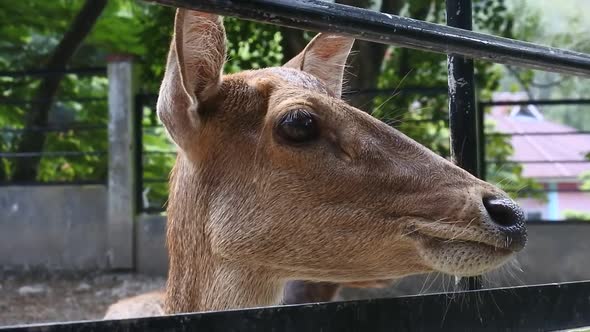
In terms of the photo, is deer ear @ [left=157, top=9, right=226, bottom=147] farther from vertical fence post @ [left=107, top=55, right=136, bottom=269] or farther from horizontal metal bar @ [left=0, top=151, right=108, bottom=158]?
horizontal metal bar @ [left=0, top=151, right=108, bottom=158]

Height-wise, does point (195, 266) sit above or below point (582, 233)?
above

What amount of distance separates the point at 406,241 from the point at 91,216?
8593 millimetres

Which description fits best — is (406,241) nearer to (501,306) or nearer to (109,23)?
(501,306)

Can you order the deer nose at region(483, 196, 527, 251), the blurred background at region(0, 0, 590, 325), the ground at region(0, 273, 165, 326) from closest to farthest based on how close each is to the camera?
the deer nose at region(483, 196, 527, 251), the ground at region(0, 273, 165, 326), the blurred background at region(0, 0, 590, 325)

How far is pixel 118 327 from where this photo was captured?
144 cm

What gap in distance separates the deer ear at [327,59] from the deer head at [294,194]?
356 millimetres

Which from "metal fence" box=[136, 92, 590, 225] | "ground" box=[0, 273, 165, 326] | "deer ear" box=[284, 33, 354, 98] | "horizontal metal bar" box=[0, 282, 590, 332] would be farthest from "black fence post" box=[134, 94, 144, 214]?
"horizontal metal bar" box=[0, 282, 590, 332]

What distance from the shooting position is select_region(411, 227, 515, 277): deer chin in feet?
7.24

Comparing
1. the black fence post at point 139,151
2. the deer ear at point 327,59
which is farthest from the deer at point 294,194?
the black fence post at point 139,151

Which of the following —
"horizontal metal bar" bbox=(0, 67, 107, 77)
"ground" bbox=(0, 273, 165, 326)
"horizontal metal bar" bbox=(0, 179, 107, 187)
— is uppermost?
"horizontal metal bar" bbox=(0, 67, 107, 77)

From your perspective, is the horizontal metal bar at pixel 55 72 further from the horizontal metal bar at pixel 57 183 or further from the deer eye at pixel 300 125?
the deer eye at pixel 300 125

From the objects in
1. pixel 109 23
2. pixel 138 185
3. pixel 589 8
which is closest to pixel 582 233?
pixel 138 185

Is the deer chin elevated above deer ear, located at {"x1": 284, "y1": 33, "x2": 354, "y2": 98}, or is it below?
below

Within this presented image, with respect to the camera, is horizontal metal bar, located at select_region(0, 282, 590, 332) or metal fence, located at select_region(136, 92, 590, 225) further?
metal fence, located at select_region(136, 92, 590, 225)
